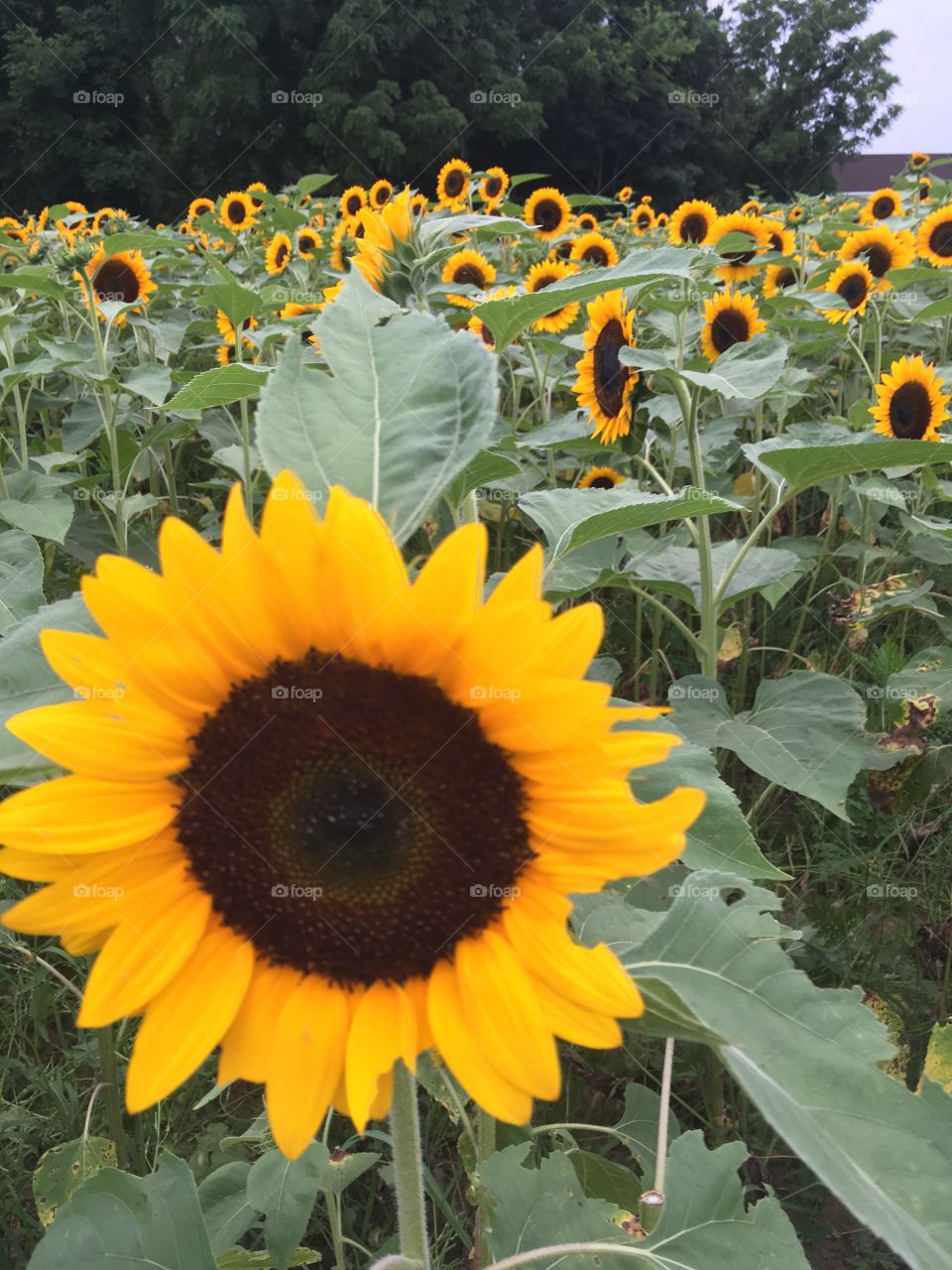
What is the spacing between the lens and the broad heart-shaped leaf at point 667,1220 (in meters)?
0.82

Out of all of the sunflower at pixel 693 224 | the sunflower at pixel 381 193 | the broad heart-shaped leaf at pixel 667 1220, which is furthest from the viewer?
the sunflower at pixel 381 193

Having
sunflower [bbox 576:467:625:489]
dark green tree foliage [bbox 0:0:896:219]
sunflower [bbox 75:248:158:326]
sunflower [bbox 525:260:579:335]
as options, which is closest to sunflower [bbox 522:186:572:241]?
sunflower [bbox 525:260:579:335]

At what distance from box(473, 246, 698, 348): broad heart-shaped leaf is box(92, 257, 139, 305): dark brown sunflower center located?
105 inches

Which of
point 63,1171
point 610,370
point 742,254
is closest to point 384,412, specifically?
point 63,1171

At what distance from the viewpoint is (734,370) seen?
1.73m

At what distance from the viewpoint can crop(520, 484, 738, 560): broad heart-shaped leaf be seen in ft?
2.78

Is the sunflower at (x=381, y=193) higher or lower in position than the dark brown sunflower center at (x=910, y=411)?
higher

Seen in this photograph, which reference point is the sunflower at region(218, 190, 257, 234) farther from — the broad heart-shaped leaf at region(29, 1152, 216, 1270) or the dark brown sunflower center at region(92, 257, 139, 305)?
the broad heart-shaped leaf at region(29, 1152, 216, 1270)

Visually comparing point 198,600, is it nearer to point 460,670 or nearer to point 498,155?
point 460,670

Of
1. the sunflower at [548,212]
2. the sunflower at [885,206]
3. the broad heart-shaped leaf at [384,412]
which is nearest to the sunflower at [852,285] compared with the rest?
the sunflower at [548,212]

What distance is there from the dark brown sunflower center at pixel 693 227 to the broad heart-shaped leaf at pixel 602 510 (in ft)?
13.2

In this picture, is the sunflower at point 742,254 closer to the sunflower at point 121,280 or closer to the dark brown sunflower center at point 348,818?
the sunflower at point 121,280

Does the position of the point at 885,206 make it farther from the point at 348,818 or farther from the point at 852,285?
the point at 348,818

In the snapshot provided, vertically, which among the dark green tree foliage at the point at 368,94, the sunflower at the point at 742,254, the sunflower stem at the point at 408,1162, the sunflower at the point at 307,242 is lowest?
the sunflower stem at the point at 408,1162
